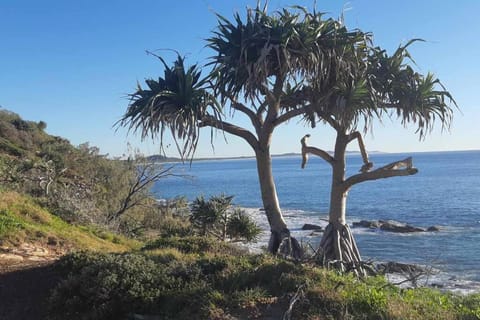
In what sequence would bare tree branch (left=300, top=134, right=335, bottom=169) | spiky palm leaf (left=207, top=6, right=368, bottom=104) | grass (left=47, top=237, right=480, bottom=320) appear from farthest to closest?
bare tree branch (left=300, top=134, right=335, bottom=169), spiky palm leaf (left=207, top=6, right=368, bottom=104), grass (left=47, top=237, right=480, bottom=320)

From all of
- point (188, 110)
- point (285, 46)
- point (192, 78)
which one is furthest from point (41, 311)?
point (285, 46)

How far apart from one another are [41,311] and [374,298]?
4954mm

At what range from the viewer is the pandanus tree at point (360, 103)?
35.5ft

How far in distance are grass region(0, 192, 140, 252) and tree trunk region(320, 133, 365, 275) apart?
5.99 m

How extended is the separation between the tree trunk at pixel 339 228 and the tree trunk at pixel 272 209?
79 centimetres

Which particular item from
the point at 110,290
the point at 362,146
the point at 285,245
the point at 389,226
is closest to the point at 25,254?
the point at 110,290

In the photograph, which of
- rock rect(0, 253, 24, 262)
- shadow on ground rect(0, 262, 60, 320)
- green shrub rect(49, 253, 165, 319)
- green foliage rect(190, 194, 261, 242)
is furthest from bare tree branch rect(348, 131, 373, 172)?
green foliage rect(190, 194, 261, 242)

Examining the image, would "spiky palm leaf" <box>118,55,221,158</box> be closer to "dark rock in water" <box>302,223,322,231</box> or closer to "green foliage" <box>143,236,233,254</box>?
"green foliage" <box>143,236,233,254</box>

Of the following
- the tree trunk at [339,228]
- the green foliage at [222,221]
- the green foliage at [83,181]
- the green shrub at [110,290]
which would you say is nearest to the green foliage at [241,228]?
the green foliage at [222,221]

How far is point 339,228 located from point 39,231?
25.6 ft

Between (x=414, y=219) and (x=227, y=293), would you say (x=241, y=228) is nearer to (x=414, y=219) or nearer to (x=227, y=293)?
(x=227, y=293)

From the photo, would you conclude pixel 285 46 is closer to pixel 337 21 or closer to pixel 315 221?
pixel 337 21

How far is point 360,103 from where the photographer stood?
10797mm

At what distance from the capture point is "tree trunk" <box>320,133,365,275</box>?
1155 centimetres
